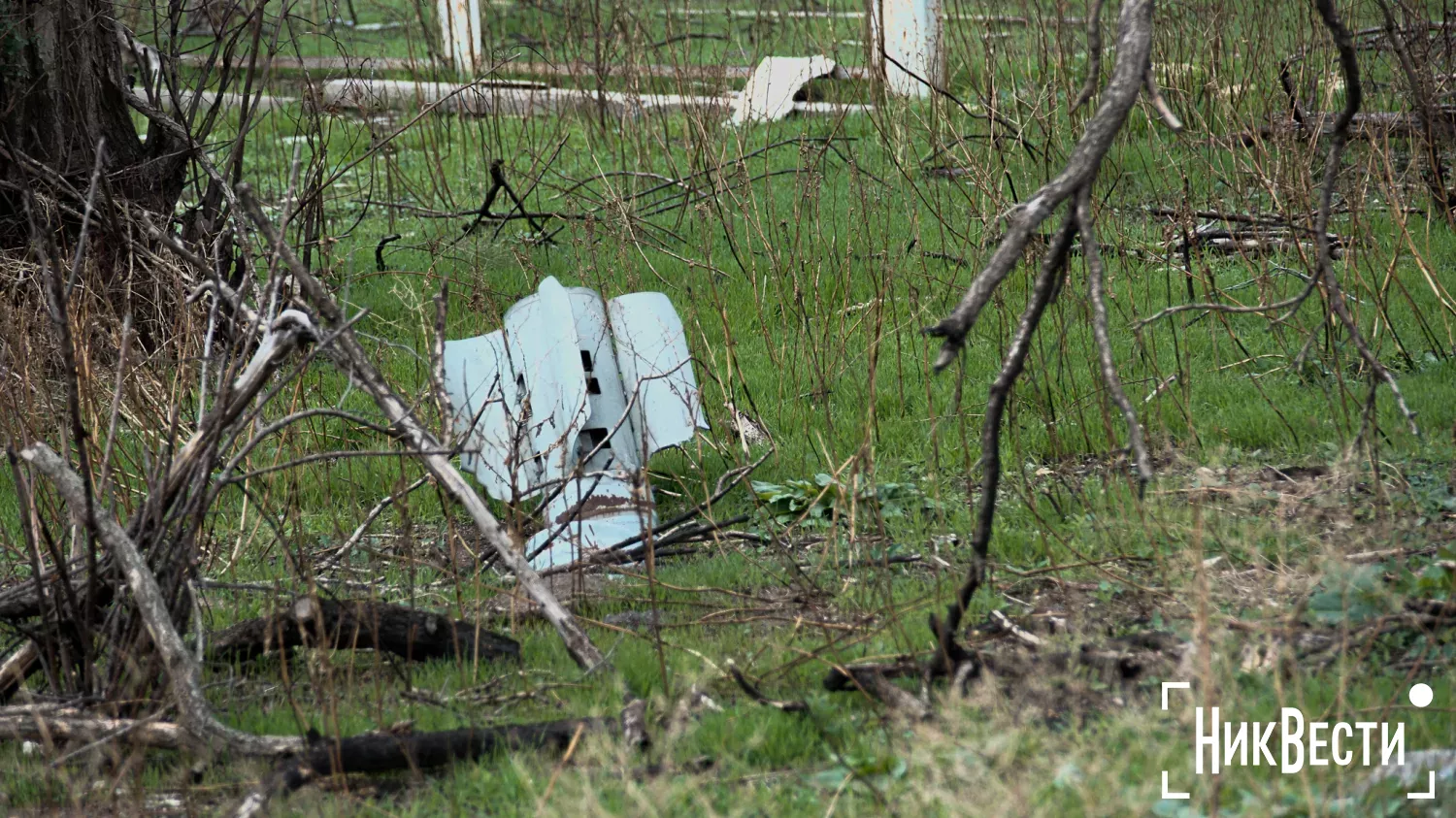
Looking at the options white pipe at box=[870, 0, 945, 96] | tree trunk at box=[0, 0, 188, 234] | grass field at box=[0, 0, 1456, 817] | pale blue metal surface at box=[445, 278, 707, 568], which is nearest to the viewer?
grass field at box=[0, 0, 1456, 817]

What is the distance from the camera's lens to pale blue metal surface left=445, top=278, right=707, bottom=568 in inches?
192

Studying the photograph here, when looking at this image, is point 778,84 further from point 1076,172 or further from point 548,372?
point 1076,172

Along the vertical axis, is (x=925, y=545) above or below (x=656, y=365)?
below

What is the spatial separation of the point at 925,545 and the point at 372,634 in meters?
1.84

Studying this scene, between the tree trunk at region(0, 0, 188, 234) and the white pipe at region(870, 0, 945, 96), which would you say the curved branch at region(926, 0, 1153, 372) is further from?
the white pipe at region(870, 0, 945, 96)

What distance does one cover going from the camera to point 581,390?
5.09 m

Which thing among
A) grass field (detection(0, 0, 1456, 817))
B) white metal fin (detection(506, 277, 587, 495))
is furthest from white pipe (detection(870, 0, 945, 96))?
white metal fin (detection(506, 277, 587, 495))

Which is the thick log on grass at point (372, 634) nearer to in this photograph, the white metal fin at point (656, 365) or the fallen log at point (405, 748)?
the fallen log at point (405, 748)

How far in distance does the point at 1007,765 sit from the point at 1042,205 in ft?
3.75

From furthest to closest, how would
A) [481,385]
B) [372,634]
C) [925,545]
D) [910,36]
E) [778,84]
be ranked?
[778,84] < [910,36] < [481,385] < [925,545] < [372,634]

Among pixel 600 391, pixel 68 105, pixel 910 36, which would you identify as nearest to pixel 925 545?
pixel 600 391

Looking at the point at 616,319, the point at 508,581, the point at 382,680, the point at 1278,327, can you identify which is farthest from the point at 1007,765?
the point at 1278,327

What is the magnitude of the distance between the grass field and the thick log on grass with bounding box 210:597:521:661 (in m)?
0.08

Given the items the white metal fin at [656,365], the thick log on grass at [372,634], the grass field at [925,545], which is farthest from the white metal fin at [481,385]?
the thick log on grass at [372,634]
